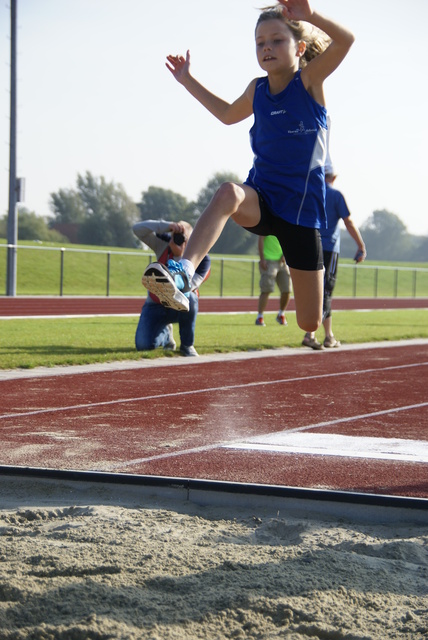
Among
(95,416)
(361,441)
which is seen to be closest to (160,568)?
(361,441)

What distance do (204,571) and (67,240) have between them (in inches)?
3171

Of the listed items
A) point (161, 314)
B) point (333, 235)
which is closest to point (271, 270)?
point (333, 235)

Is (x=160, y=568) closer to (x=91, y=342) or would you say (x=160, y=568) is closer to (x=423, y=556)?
(x=423, y=556)

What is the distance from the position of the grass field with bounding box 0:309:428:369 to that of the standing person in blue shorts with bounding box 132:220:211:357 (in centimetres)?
24

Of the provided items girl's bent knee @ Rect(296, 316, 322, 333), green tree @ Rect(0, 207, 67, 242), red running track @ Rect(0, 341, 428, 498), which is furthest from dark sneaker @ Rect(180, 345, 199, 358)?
green tree @ Rect(0, 207, 67, 242)

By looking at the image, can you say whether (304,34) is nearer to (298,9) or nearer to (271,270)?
(298,9)

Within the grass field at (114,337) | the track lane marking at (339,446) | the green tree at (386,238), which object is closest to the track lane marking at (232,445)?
the track lane marking at (339,446)

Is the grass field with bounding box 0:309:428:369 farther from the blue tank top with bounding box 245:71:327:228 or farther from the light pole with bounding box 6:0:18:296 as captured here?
the light pole with bounding box 6:0:18:296

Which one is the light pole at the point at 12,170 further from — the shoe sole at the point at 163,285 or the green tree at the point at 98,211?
the green tree at the point at 98,211

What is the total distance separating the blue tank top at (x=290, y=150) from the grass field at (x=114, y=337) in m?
5.21

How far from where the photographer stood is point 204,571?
317 centimetres

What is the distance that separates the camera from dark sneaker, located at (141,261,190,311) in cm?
473

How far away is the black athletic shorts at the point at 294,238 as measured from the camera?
17.8ft

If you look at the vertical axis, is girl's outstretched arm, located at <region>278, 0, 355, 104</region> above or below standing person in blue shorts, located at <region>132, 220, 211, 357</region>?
above
